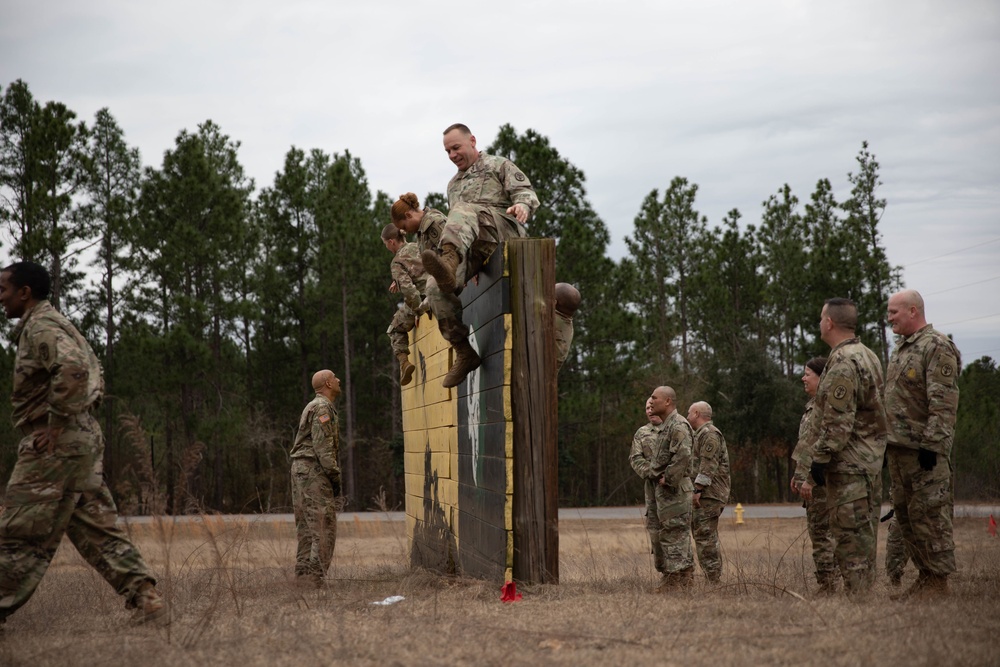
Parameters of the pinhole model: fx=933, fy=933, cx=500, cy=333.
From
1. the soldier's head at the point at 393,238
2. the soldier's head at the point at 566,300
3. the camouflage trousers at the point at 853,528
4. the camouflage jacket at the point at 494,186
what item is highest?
the soldier's head at the point at 393,238

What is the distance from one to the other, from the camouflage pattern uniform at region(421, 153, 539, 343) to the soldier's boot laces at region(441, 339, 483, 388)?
0.26 feet

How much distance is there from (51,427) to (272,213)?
32.5 meters

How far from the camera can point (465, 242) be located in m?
6.09

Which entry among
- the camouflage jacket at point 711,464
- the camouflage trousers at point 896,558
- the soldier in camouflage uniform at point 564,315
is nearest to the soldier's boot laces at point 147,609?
the soldier in camouflage uniform at point 564,315

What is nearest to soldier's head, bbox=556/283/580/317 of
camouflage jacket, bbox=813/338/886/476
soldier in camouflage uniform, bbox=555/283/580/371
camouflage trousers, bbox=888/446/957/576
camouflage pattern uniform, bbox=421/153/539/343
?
soldier in camouflage uniform, bbox=555/283/580/371

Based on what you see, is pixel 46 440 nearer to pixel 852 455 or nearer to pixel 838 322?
pixel 852 455

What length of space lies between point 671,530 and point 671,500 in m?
0.24

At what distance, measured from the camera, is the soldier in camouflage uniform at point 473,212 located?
6152mm

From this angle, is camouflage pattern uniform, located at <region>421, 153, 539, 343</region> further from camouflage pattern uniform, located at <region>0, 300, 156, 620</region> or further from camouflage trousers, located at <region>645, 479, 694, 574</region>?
camouflage pattern uniform, located at <region>0, 300, 156, 620</region>

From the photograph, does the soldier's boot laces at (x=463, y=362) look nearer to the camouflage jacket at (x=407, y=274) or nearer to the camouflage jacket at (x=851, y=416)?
the camouflage jacket at (x=407, y=274)

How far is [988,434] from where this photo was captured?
3134 centimetres

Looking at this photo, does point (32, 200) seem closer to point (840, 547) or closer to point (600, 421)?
point (600, 421)

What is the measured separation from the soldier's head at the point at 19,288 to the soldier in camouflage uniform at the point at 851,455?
4.66 m

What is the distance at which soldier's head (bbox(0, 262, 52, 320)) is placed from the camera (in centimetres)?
538
